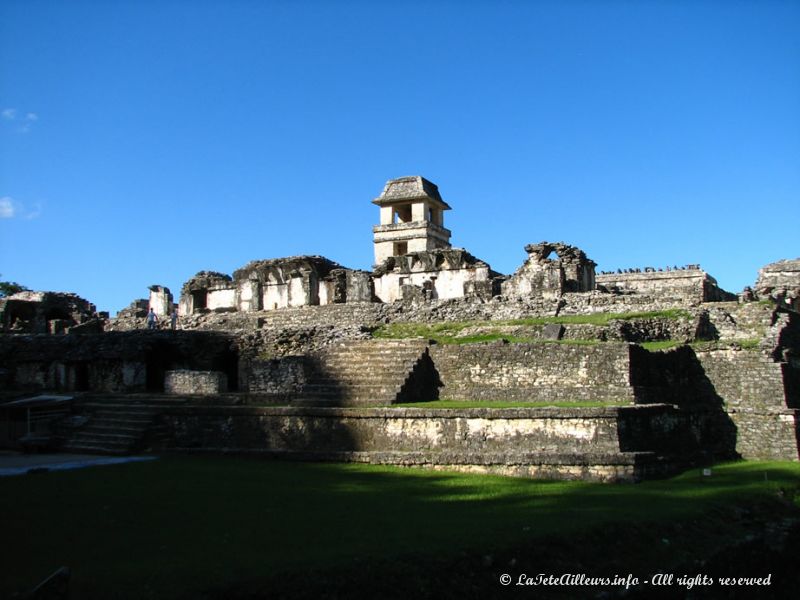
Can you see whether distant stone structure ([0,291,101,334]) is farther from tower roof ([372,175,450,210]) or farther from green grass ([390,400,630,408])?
green grass ([390,400,630,408])

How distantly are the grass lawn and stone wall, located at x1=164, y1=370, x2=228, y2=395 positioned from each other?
6.14m

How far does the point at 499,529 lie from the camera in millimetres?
8922

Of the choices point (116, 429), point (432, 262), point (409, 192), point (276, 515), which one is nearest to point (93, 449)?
point (116, 429)

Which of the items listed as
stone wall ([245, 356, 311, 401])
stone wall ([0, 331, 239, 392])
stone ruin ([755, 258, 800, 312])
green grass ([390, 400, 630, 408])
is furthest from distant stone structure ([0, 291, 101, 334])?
stone ruin ([755, 258, 800, 312])

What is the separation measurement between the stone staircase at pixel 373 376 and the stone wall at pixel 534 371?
46 centimetres

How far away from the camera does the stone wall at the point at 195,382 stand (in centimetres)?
2036

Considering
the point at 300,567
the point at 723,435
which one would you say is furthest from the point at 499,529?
the point at 723,435

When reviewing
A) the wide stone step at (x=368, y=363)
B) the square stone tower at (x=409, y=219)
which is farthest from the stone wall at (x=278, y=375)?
the square stone tower at (x=409, y=219)

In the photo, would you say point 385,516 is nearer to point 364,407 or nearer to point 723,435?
point 364,407

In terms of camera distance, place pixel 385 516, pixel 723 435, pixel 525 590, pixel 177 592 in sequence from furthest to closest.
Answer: pixel 723 435
pixel 385 516
pixel 525 590
pixel 177 592

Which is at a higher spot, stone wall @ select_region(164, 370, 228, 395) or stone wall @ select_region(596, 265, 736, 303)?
stone wall @ select_region(596, 265, 736, 303)

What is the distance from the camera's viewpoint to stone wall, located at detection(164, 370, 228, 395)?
66.8 ft

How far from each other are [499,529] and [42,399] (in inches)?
511

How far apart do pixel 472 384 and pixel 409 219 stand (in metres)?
32.2
